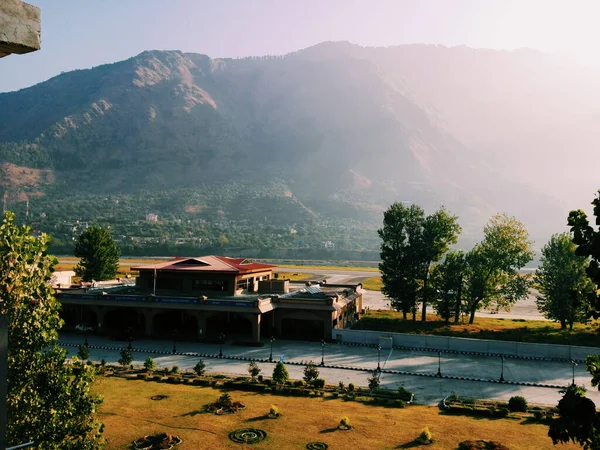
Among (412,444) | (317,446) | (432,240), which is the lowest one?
(317,446)

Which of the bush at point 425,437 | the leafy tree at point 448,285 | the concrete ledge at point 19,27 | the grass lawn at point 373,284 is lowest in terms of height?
the grass lawn at point 373,284

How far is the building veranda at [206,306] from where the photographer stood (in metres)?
59.8

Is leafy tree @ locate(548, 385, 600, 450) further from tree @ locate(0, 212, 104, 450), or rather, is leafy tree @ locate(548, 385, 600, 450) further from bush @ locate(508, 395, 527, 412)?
bush @ locate(508, 395, 527, 412)

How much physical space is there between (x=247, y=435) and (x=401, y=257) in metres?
46.5

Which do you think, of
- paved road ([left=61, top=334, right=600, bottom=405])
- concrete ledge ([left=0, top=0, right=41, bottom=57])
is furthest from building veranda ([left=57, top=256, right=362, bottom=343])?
concrete ledge ([left=0, top=0, right=41, bottom=57])

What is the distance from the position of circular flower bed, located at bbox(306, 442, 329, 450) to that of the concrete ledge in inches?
1092

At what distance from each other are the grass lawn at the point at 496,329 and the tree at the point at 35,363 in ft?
177

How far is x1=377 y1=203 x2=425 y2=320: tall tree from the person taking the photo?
230 ft

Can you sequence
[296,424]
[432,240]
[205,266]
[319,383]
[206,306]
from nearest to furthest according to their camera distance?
[296,424] → [319,383] → [206,306] → [205,266] → [432,240]

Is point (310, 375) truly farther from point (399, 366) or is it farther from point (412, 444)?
point (412, 444)

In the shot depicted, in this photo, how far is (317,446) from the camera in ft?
93.4

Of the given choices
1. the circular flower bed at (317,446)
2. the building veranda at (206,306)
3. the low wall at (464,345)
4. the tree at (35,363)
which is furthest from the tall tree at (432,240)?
the tree at (35,363)

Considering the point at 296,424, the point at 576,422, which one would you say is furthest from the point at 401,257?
the point at 576,422

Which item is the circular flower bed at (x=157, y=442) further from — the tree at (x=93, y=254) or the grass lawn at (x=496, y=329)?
the tree at (x=93, y=254)
